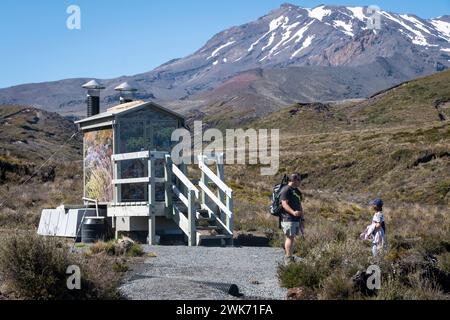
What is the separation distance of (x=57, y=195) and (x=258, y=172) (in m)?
30.6

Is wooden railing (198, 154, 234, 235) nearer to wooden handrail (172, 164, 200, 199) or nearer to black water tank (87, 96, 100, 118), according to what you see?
wooden handrail (172, 164, 200, 199)

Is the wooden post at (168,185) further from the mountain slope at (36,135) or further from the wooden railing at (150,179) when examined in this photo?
the mountain slope at (36,135)

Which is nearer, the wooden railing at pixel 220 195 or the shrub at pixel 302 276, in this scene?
the shrub at pixel 302 276

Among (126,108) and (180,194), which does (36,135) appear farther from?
(180,194)

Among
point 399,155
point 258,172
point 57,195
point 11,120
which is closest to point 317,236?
point 57,195

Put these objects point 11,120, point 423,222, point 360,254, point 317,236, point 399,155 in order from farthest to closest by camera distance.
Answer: point 11,120 → point 399,155 → point 423,222 → point 317,236 → point 360,254

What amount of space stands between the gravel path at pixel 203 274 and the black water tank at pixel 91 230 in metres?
1.62

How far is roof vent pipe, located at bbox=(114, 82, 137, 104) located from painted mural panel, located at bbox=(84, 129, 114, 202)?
1.45m

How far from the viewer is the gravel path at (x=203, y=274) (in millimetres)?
9711

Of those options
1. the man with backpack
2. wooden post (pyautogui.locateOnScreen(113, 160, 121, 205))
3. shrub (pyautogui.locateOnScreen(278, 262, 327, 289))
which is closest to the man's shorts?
the man with backpack

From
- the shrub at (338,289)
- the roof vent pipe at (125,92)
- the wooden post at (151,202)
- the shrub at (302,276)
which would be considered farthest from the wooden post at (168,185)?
the shrub at (338,289)

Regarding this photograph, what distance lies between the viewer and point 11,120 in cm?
10444

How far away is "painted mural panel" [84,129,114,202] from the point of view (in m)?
18.4
